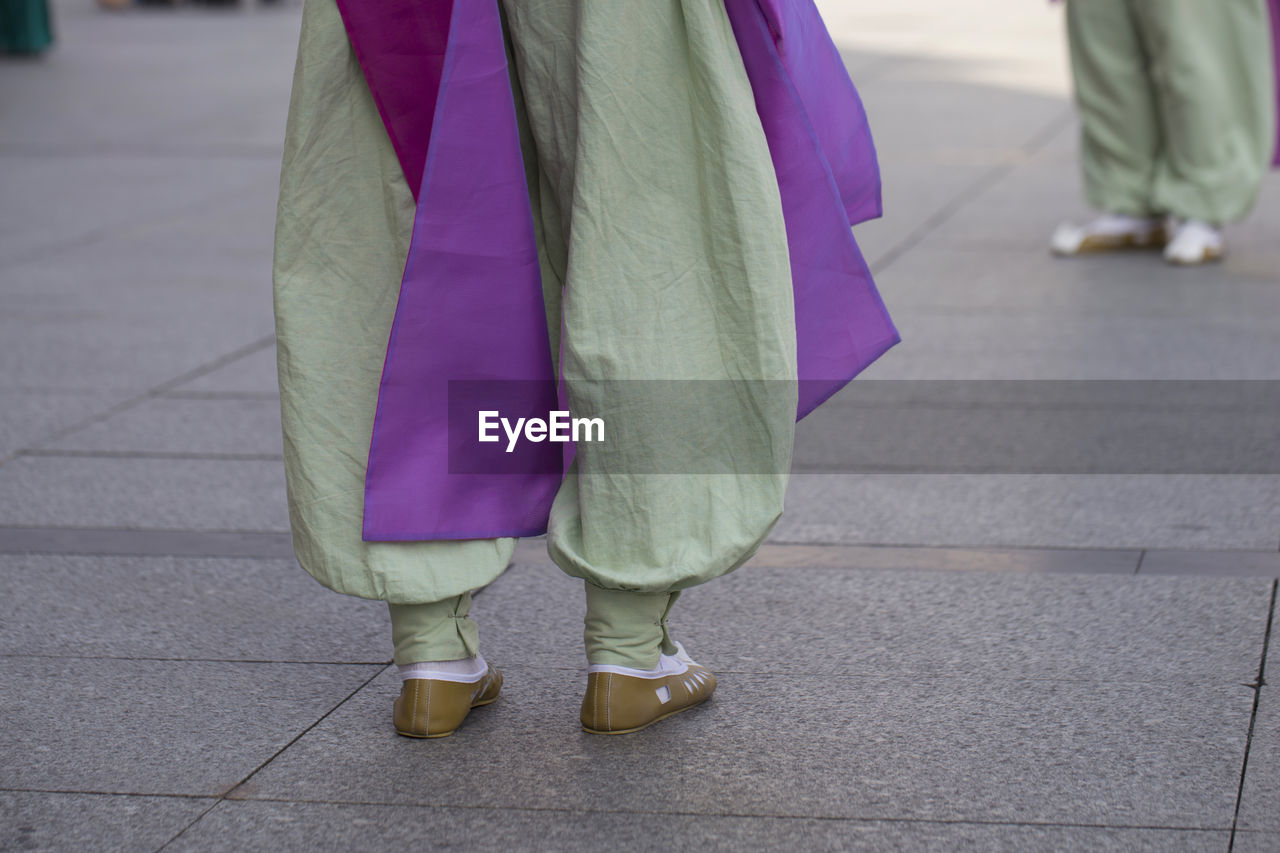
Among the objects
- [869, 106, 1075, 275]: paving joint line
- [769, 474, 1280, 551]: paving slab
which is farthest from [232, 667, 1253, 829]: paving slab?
[869, 106, 1075, 275]: paving joint line

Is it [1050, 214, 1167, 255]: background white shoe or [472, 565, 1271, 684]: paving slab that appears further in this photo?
[1050, 214, 1167, 255]: background white shoe

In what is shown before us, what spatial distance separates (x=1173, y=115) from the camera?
593 cm

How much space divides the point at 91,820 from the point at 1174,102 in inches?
192

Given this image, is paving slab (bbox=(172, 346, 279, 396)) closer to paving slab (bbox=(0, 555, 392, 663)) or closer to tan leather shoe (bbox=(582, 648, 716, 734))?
paving slab (bbox=(0, 555, 392, 663))

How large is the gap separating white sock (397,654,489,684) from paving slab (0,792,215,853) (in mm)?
338

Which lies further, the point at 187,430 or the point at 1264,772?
the point at 187,430

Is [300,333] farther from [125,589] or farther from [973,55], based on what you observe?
[973,55]

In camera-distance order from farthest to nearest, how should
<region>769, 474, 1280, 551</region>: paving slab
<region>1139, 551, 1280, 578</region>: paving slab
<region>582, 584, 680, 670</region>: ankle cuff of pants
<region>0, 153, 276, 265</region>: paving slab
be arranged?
<region>0, 153, 276, 265</region>: paving slab
<region>769, 474, 1280, 551</region>: paving slab
<region>1139, 551, 1280, 578</region>: paving slab
<region>582, 584, 680, 670</region>: ankle cuff of pants

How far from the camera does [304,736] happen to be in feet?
7.91

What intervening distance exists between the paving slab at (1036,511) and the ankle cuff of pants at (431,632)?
43.4 inches

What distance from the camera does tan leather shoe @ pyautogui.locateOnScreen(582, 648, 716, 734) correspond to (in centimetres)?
236

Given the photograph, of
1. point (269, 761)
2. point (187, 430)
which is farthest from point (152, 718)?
point (187, 430)

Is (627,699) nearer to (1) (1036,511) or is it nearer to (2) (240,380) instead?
(1) (1036,511)
